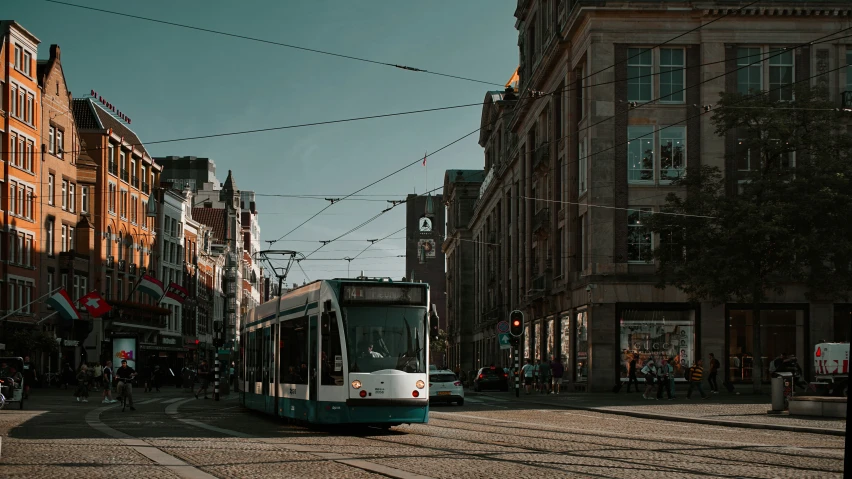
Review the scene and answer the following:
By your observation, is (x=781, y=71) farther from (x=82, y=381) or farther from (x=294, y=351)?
(x=294, y=351)

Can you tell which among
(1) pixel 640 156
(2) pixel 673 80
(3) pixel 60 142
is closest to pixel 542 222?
(1) pixel 640 156

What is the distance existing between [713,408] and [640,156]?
1697cm

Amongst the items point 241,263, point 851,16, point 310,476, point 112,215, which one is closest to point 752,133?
point 851,16

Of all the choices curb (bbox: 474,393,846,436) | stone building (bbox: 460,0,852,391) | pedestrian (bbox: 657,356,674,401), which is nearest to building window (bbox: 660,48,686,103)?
stone building (bbox: 460,0,852,391)

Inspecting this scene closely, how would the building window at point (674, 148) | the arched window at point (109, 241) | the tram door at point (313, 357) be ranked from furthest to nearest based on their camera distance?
the arched window at point (109, 241)
the building window at point (674, 148)
the tram door at point (313, 357)

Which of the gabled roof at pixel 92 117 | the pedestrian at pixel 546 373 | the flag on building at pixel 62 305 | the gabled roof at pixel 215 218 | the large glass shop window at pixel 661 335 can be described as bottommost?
the pedestrian at pixel 546 373

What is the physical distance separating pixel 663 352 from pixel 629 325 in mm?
1759

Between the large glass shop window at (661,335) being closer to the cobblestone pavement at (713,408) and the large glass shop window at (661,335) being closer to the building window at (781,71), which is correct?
the cobblestone pavement at (713,408)

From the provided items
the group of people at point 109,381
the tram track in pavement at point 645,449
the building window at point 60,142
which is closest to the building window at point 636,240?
the group of people at point 109,381

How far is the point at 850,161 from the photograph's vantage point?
1489 inches

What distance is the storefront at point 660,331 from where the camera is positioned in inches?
1859

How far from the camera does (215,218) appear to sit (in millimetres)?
112250

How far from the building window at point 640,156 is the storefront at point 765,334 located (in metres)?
6.33

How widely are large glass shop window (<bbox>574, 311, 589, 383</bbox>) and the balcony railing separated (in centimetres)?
767
